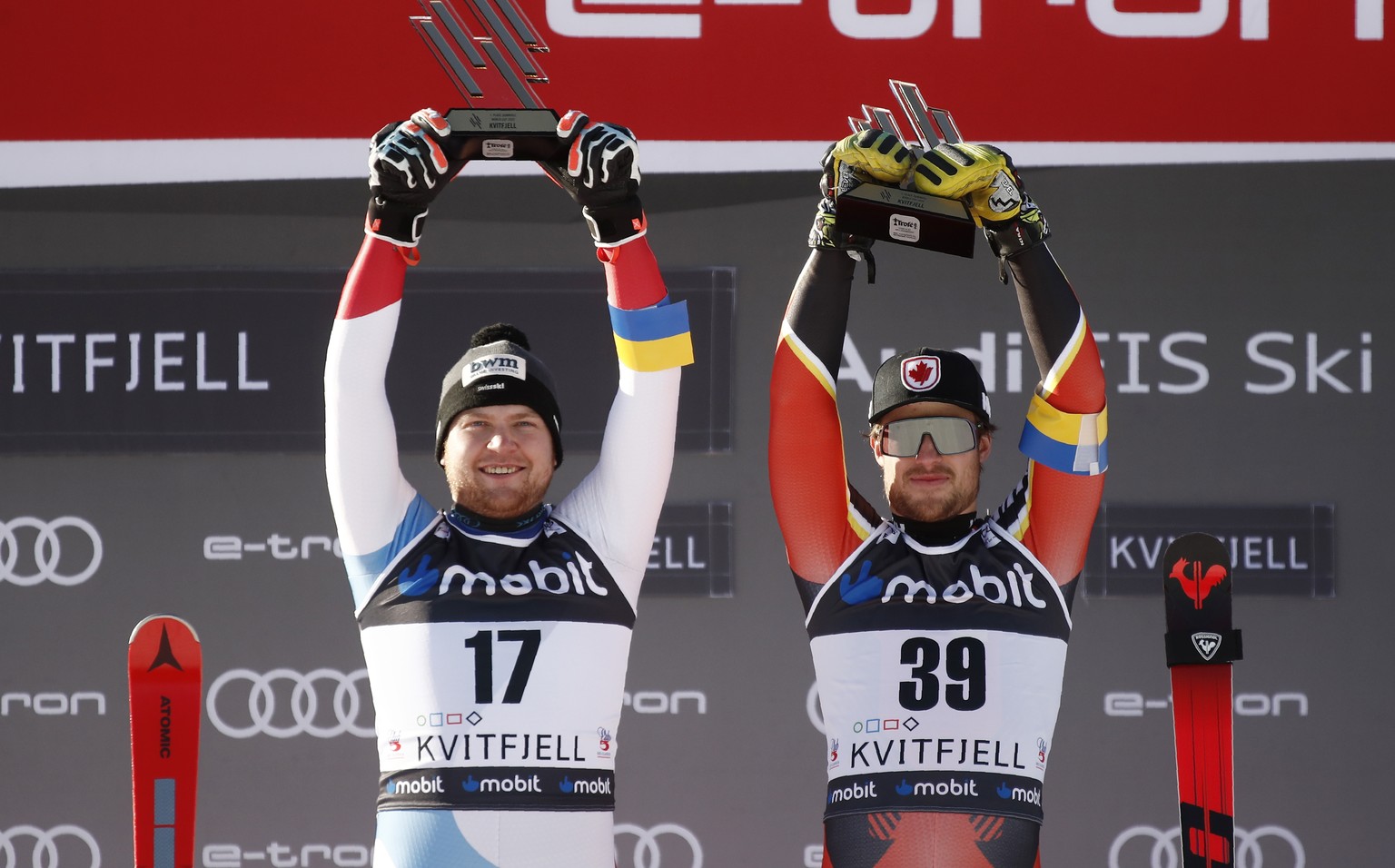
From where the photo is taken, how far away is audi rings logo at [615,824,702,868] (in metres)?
3.75

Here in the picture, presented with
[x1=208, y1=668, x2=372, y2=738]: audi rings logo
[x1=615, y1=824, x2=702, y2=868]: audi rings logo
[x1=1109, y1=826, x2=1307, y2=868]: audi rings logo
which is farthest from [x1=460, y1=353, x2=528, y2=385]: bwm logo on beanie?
[x1=1109, y1=826, x2=1307, y2=868]: audi rings logo

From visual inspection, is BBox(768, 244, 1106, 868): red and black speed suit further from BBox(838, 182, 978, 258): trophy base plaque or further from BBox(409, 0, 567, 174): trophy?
BBox(409, 0, 567, 174): trophy

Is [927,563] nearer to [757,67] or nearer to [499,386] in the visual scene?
[499,386]

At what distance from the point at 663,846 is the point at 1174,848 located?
1.21 meters

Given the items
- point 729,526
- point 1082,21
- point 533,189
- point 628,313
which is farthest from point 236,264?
point 1082,21

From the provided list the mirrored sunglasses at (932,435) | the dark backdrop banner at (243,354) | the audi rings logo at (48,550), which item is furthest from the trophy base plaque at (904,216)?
the audi rings logo at (48,550)

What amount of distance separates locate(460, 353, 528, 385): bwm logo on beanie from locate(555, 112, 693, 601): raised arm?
6.6 inches

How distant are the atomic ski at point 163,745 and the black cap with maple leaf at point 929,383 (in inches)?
49.4

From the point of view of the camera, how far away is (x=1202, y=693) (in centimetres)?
279

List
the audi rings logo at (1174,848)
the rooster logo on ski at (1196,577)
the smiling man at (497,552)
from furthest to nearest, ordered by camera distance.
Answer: the audi rings logo at (1174,848) → the rooster logo on ski at (1196,577) → the smiling man at (497,552)

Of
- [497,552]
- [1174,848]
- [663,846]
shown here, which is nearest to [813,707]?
[663,846]

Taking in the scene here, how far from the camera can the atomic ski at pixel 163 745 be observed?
8.70 feet

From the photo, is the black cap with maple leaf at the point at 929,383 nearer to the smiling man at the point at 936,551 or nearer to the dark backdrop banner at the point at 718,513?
the smiling man at the point at 936,551

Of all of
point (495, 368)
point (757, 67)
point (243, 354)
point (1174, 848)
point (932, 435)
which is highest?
point (757, 67)
